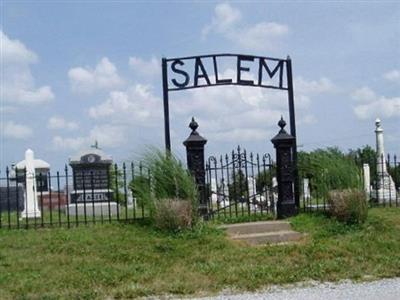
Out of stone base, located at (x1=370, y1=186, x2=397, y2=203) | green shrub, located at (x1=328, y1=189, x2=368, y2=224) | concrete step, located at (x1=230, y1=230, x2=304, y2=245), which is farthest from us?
stone base, located at (x1=370, y1=186, x2=397, y2=203)

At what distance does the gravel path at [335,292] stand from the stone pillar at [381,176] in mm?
9671

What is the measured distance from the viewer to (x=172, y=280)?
884cm

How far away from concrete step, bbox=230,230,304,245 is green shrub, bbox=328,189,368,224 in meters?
1.19

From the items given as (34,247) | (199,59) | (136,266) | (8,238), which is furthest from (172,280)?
(199,59)

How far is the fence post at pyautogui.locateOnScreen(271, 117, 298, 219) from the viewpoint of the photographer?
13375mm

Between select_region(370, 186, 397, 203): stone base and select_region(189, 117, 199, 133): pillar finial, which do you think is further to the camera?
select_region(370, 186, 397, 203): stone base

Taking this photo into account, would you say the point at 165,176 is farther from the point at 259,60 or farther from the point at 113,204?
the point at 113,204

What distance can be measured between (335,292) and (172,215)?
14.0 ft

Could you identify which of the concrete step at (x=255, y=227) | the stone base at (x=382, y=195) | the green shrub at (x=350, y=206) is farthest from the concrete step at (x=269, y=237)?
the stone base at (x=382, y=195)

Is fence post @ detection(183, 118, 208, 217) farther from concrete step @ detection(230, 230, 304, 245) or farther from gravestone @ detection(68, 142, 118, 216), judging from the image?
gravestone @ detection(68, 142, 118, 216)

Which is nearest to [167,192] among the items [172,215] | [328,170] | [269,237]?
[172,215]

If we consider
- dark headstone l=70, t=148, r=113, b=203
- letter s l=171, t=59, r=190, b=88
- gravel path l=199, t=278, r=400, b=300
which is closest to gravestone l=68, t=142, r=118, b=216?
dark headstone l=70, t=148, r=113, b=203

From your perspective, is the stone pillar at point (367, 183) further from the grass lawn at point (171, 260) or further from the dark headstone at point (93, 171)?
the dark headstone at point (93, 171)

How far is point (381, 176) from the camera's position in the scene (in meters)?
18.7
